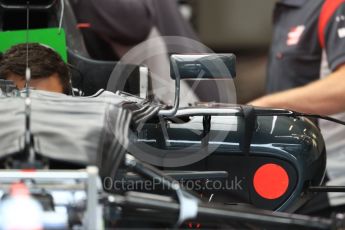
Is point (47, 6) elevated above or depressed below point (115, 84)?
above

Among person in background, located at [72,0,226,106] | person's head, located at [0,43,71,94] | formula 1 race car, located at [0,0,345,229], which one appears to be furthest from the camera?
person in background, located at [72,0,226,106]

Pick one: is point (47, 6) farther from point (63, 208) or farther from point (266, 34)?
point (266, 34)

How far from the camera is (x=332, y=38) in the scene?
212 centimetres

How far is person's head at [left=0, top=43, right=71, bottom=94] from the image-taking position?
1594 mm

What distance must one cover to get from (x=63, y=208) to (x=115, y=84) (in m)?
0.62

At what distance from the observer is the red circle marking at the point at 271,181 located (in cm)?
142

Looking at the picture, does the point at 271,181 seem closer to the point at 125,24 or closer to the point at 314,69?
the point at 314,69

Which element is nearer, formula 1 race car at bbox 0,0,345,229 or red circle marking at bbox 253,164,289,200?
formula 1 race car at bbox 0,0,345,229

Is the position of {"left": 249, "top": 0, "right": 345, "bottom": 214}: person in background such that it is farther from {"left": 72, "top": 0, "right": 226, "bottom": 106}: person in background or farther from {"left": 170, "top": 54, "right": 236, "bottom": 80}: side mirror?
{"left": 170, "top": 54, "right": 236, "bottom": 80}: side mirror

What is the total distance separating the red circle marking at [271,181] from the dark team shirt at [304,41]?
2.49ft

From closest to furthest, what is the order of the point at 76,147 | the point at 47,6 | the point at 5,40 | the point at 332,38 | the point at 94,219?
1. the point at 94,219
2. the point at 76,147
3. the point at 5,40
4. the point at 47,6
5. the point at 332,38

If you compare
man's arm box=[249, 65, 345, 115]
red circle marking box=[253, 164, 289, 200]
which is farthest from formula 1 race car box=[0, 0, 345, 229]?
man's arm box=[249, 65, 345, 115]

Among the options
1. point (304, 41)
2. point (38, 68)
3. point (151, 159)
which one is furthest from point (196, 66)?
point (304, 41)

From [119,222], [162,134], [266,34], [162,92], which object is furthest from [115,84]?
[266,34]
